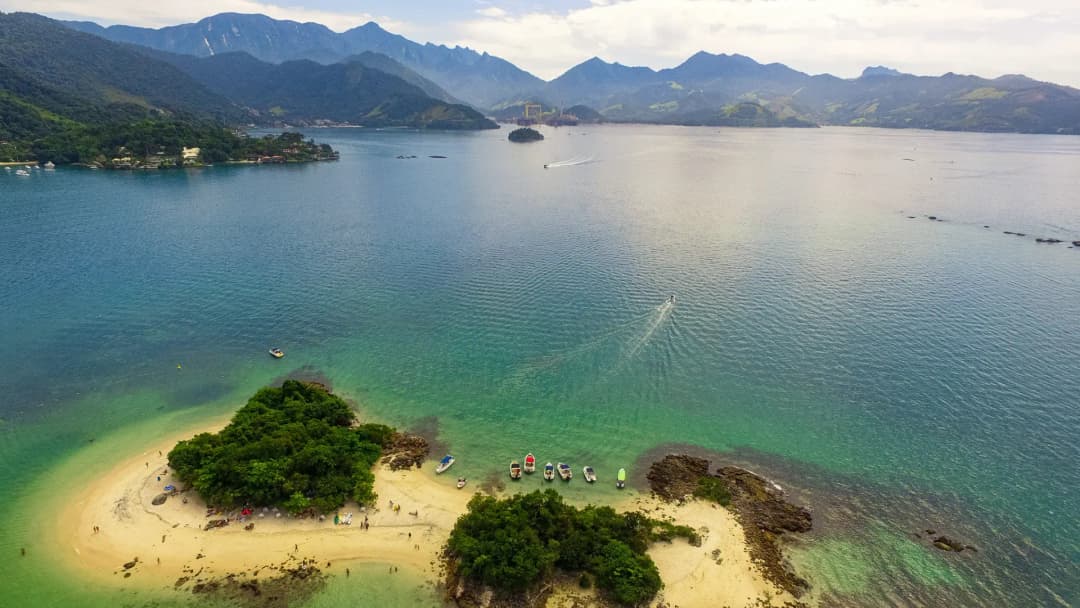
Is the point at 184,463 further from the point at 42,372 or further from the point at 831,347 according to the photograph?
the point at 831,347

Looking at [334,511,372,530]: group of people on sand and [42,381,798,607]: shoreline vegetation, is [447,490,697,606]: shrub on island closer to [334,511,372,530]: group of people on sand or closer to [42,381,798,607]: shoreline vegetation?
[42,381,798,607]: shoreline vegetation

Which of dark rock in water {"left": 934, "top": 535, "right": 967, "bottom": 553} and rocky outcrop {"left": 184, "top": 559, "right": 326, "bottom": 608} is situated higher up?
rocky outcrop {"left": 184, "top": 559, "right": 326, "bottom": 608}

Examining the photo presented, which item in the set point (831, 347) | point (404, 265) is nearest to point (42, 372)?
point (404, 265)

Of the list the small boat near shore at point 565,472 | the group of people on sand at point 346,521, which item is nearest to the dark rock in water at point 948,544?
the small boat near shore at point 565,472

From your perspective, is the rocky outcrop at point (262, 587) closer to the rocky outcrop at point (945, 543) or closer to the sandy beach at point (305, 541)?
the sandy beach at point (305, 541)

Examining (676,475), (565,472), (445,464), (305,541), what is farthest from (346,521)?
(676,475)

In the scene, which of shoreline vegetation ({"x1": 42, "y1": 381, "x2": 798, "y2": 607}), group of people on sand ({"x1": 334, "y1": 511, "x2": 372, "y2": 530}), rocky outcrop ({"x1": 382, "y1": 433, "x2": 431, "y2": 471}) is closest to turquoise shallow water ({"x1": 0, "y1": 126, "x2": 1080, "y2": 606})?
rocky outcrop ({"x1": 382, "y1": 433, "x2": 431, "y2": 471})

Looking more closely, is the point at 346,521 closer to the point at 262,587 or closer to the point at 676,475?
the point at 262,587
